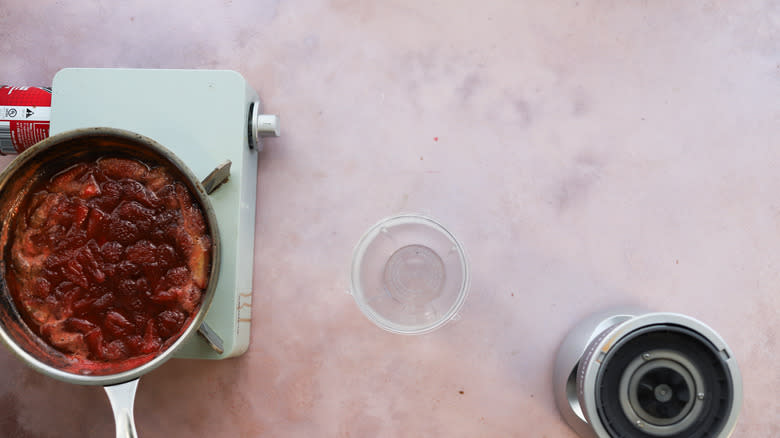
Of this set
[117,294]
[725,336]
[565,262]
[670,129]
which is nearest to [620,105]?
[670,129]

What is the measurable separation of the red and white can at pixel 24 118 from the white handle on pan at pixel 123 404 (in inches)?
19.3

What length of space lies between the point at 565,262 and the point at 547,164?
198 mm

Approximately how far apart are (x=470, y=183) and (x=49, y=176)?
72 centimetres

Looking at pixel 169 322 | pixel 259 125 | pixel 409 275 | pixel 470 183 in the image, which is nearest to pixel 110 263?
pixel 169 322

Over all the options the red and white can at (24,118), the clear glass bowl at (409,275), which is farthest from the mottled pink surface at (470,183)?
the red and white can at (24,118)

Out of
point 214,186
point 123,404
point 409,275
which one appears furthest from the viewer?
point 409,275

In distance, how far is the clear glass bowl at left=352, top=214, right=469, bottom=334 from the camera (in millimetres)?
1046

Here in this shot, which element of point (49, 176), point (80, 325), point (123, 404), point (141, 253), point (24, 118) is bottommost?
point (123, 404)

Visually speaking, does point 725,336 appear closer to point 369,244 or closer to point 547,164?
point 547,164

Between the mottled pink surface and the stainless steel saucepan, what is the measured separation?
286 mm

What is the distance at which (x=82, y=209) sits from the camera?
0.80 metres

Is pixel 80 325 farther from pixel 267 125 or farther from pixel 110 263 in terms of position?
pixel 267 125

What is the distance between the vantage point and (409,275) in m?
1.06

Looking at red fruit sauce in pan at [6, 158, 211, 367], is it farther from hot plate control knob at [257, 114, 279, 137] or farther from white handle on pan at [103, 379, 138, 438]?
hot plate control knob at [257, 114, 279, 137]
